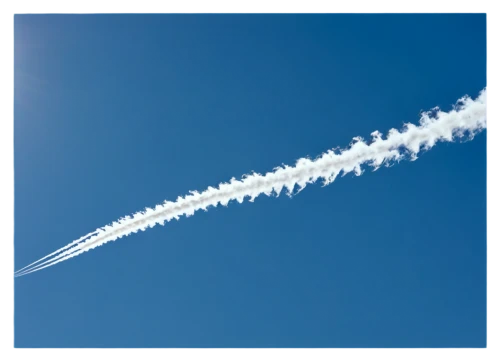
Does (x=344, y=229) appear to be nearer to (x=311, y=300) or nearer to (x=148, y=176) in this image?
(x=311, y=300)

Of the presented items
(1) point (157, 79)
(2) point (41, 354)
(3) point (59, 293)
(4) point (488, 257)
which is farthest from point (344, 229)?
(2) point (41, 354)

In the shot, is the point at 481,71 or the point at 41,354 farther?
the point at 41,354

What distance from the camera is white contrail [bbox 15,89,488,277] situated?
7684 millimetres

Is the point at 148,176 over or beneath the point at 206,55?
beneath

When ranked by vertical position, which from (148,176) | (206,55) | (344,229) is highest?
(206,55)

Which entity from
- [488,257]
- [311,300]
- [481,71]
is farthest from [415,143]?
[311,300]

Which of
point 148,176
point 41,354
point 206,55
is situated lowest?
point 41,354

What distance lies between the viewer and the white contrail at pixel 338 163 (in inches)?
303

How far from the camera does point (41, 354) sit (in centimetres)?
823

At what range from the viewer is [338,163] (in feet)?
25.4

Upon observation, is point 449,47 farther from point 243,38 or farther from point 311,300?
point 311,300

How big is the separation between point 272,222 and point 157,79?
113 inches

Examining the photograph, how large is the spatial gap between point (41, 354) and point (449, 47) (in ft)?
A: 26.4

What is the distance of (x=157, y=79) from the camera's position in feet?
26.2
